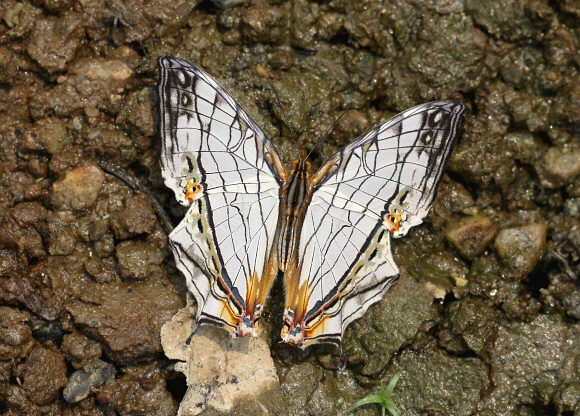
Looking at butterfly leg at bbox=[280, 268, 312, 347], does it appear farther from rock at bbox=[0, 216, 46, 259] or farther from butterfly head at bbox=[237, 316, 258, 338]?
rock at bbox=[0, 216, 46, 259]

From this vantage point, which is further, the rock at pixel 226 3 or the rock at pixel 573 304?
the rock at pixel 226 3

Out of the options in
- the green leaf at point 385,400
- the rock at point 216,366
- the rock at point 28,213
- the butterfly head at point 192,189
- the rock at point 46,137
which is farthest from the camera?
the rock at point 46,137

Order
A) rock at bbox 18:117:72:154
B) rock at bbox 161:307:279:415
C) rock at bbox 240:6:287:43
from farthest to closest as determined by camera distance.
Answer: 1. rock at bbox 240:6:287:43
2. rock at bbox 18:117:72:154
3. rock at bbox 161:307:279:415

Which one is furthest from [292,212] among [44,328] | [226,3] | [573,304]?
[573,304]

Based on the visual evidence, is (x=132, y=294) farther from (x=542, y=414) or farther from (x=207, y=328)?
(x=542, y=414)

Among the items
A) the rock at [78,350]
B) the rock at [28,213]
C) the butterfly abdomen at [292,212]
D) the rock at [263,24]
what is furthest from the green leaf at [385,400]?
the rock at [263,24]

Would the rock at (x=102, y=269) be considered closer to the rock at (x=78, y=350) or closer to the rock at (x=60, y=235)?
the rock at (x=60, y=235)

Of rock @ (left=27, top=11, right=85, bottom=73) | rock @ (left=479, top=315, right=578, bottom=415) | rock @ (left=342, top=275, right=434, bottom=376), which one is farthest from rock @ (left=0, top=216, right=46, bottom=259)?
rock @ (left=479, top=315, right=578, bottom=415)

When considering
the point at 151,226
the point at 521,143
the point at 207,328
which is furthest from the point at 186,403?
the point at 521,143
